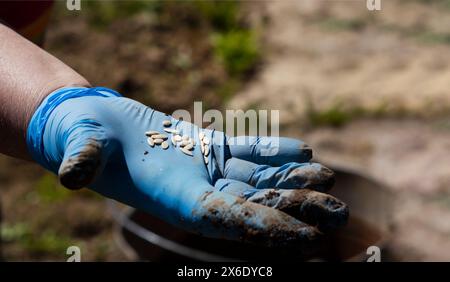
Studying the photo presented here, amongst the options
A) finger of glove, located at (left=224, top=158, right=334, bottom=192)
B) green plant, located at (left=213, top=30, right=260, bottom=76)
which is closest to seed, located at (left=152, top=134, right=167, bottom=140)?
finger of glove, located at (left=224, top=158, right=334, bottom=192)

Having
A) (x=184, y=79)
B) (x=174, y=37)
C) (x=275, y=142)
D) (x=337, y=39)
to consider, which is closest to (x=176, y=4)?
(x=174, y=37)

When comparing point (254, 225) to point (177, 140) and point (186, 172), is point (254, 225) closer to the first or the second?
point (186, 172)

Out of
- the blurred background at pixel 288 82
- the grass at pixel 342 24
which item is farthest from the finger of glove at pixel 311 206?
the grass at pixel 342 24

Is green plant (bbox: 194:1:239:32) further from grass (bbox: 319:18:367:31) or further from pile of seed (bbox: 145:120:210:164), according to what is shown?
pile of seed (bbox: 145:120:210:164)

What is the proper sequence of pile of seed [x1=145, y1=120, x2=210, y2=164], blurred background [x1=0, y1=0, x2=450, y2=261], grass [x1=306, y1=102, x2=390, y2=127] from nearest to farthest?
pile of seed [x1=145, y1=120, x2=210, y2=164], blurred background [x1=0, y1=0, x2=450, y2=261], grass [x1=306, y1=102, x2=390, y2=127]

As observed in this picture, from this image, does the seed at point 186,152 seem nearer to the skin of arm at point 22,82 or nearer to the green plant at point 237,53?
the skin of arm at point 22,82

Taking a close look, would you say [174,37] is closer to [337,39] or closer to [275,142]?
[337,39]
